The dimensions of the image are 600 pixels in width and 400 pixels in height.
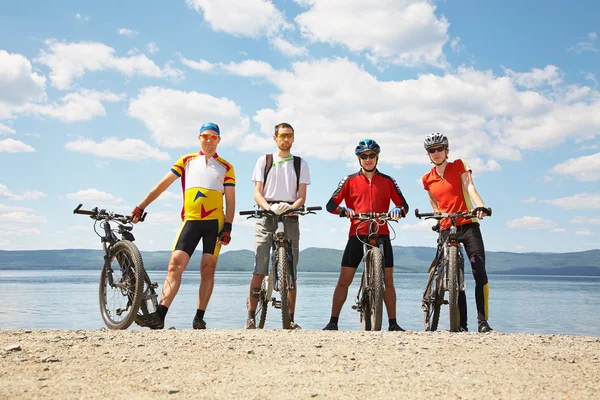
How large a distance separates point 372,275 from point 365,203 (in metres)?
1.00

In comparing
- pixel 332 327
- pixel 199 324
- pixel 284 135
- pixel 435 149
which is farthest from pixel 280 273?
pixel 435 149

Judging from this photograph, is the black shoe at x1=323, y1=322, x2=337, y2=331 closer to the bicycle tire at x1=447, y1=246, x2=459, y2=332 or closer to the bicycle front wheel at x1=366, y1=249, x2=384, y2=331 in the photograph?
the bicycle front wheel at x1=366, y1=249, x2=384, y2=331

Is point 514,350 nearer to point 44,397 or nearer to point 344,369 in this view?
point 344,369

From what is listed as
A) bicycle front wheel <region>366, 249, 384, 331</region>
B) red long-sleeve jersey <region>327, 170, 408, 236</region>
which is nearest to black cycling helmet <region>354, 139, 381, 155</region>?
red long-sleeve jersey <region>327, 170, 408, 236</region>

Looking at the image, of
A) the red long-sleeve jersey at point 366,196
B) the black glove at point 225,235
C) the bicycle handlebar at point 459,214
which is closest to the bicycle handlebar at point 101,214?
the black glove at point 225,235

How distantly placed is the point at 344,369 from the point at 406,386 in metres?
0.61

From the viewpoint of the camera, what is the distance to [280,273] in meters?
6.92

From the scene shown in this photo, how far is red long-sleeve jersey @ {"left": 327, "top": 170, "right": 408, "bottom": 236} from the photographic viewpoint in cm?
729

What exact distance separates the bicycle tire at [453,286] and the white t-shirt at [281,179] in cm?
213

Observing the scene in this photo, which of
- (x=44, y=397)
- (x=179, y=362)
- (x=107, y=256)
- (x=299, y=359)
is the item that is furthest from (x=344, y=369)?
(x=107, y=256)

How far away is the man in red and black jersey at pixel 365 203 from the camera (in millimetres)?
7250

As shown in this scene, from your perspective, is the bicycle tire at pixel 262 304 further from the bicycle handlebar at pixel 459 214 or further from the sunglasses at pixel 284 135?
the bicycle handlebar at pixel 459 214

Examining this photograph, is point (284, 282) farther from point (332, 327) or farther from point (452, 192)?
point (452, 192)

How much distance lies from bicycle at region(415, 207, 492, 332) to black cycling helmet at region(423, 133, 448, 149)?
0.96 m
